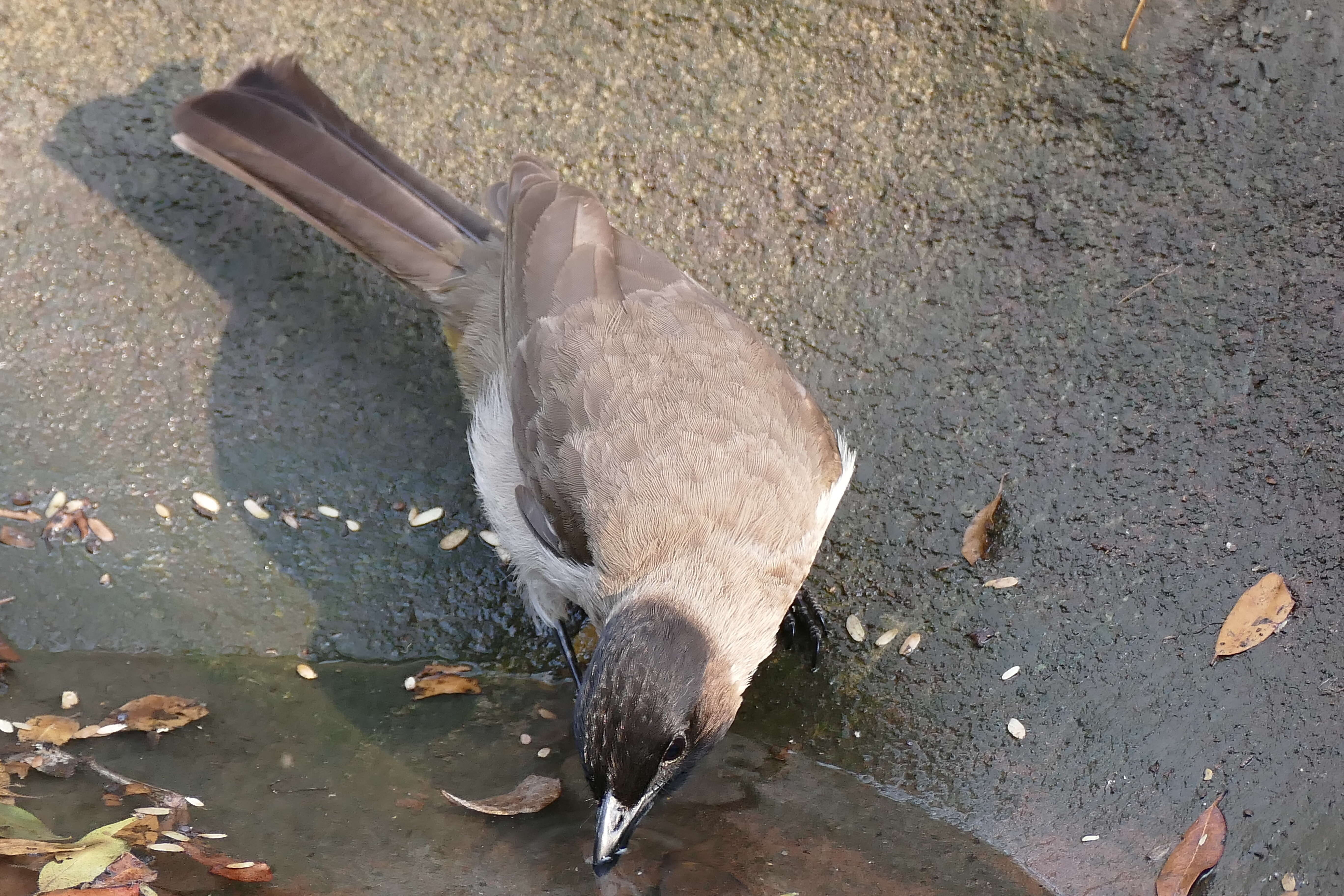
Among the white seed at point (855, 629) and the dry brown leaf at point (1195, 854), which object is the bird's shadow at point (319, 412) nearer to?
the white seed at point (855, 629)

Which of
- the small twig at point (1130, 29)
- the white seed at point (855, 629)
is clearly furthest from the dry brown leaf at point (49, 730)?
the small twig at point (1130, 29)

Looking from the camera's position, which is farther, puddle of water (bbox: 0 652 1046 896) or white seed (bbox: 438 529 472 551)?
white seed (bbox: 438 529 472 551)

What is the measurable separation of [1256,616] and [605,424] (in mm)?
2357

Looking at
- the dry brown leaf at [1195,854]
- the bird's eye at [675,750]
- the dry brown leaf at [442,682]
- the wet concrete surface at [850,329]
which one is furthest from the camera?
the dry brown leaf at [442,682]

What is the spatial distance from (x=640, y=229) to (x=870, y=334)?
109 centimetres

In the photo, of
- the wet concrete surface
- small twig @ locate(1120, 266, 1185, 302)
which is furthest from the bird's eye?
small twig @ locate(1120, 266, 1185, 302)

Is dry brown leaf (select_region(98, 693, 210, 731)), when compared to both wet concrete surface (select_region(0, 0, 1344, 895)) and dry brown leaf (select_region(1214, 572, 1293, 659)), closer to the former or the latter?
wet concrete surface (select_region(0, 0, 1344, 895))

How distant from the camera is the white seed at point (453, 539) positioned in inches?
179

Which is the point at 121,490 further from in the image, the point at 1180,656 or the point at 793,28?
the point at 1180,656

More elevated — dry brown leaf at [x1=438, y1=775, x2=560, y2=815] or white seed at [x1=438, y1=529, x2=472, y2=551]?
dry brown leaf at [x1=438, y1=775, x2=560, y2=815]

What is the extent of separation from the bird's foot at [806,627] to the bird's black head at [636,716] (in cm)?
93

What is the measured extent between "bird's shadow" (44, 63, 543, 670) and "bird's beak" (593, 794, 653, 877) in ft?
4.46

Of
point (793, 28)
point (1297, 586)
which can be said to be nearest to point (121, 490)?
point (793, 28)

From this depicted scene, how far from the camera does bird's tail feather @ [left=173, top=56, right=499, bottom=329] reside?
428 centimetres
